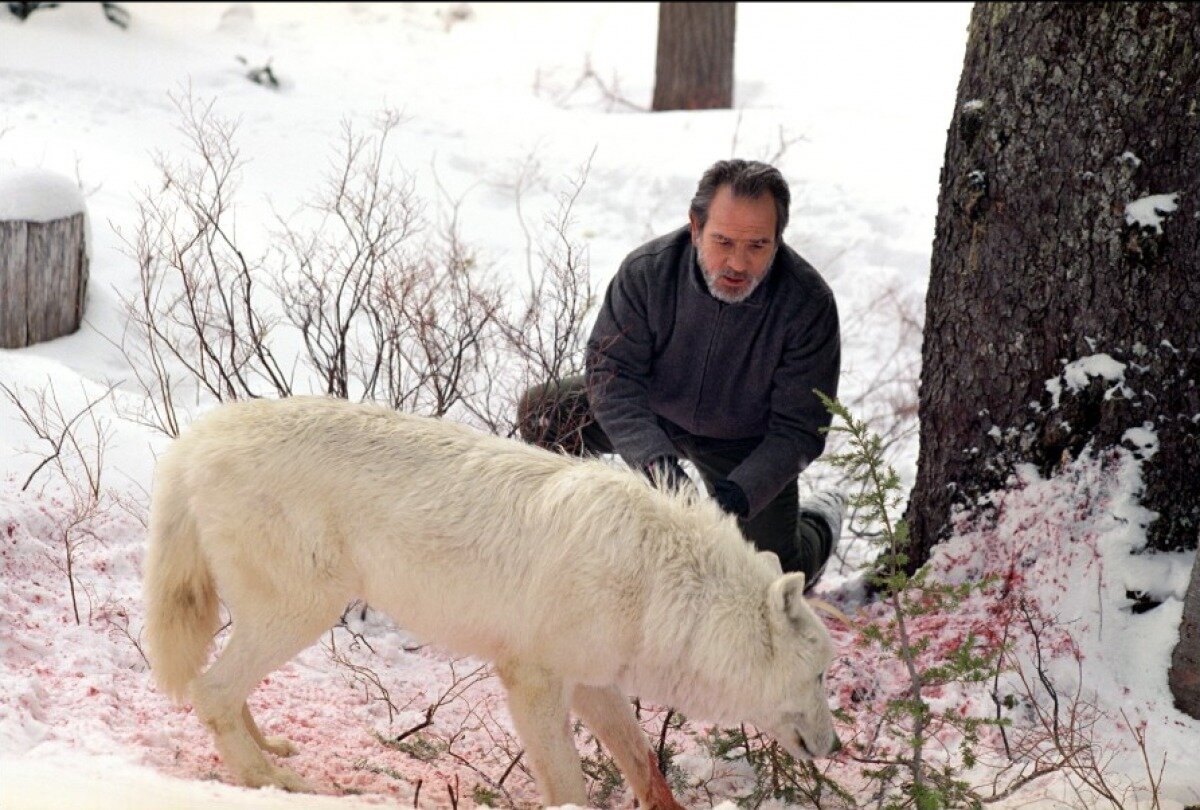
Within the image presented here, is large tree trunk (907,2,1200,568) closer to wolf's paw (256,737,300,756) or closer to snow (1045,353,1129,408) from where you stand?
snow (1045,353,1129,408)

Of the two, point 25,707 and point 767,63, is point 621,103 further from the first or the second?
point 25,707

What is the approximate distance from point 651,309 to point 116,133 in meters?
5.98

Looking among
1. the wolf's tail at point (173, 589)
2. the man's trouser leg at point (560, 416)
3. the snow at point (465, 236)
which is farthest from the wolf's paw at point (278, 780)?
the man's trouser leg at point (560, 416)

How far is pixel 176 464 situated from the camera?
4367 mm

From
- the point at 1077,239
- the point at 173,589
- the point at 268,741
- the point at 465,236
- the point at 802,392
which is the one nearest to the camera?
the point at 173,589

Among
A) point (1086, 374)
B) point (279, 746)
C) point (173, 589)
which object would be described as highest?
point (1086, 374)

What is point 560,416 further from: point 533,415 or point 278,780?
point 278,780

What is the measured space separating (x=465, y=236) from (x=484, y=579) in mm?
6100

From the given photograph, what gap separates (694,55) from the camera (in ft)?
43.9

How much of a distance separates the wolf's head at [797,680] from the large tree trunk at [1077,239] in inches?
61.9

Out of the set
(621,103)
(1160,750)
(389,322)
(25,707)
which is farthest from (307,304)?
(621,103)

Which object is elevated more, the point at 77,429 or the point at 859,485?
the point at 77,429

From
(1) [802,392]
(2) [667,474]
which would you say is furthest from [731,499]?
(1) [802,392]

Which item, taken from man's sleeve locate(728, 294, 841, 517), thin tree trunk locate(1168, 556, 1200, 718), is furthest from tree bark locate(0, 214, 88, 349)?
thin tree trunk locate(1168, 556, 1200, 718)
